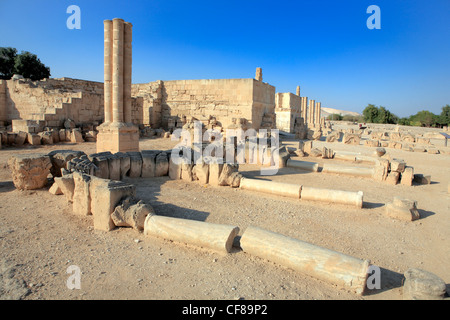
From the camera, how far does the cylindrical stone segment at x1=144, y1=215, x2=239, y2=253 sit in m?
3.72

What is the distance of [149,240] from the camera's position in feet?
13.2

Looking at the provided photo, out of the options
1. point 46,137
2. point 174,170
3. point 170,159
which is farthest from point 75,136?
point 174,170

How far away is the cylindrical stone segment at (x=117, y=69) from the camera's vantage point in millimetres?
9176

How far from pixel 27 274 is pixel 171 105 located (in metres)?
15.2

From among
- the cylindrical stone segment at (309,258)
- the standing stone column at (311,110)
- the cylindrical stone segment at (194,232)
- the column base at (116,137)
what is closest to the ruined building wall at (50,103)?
the column base at (116,137)

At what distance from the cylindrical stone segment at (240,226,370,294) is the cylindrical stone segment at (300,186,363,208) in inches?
105

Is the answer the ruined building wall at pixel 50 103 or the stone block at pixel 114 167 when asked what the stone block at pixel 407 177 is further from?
the ruined building wall at pixel 50 103

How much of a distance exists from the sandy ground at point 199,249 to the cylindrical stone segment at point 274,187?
221 mm

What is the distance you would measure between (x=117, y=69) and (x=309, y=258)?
8.81m

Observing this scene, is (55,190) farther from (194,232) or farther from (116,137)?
(116,137)

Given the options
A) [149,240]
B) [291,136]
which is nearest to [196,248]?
[149,240]

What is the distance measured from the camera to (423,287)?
111 inches

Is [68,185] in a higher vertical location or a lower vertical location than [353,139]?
lower

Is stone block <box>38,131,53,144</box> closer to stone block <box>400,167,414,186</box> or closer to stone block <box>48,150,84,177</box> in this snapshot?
stone block <box>48,150,84,177</box>
